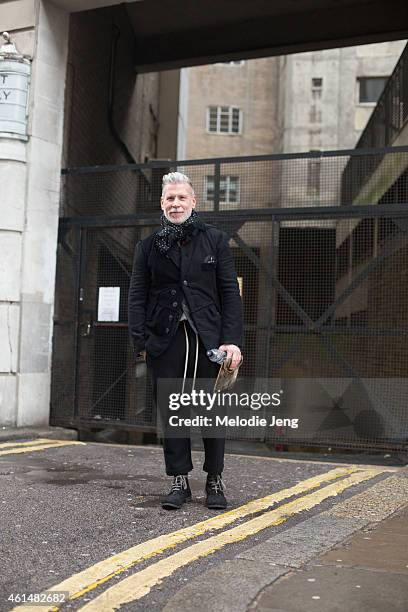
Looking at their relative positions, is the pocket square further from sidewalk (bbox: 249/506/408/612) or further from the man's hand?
sidewalk (bbox: 249/506/408/612)

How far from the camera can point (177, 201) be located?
4.68m

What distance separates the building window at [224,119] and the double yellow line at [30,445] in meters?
33.4

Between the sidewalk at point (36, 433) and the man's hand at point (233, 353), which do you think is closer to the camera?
the man's hand at point (233, 353)

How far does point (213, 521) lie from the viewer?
4.41 m

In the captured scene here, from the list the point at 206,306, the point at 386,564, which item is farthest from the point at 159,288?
the point at 386,564

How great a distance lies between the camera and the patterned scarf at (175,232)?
4707 mm

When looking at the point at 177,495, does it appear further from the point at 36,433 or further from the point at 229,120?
the point at 229,120

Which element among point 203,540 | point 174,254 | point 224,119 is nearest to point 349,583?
point 203,540

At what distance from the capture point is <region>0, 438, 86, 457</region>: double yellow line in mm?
7095

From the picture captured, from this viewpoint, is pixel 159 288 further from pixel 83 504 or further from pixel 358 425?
pixel 358 425

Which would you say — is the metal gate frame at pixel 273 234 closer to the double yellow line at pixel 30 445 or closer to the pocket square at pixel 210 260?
the double yellow line at pixel 30 445

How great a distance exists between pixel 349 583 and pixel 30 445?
4.98 metres

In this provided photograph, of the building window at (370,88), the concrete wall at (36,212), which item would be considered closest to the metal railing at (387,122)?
the concrete wall at (36,212)

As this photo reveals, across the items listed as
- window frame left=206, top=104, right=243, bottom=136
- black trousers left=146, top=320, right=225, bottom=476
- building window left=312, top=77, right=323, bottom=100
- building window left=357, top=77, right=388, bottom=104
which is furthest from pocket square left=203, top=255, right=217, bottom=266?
window frame left=206, top=104, right=243, bottom=136
